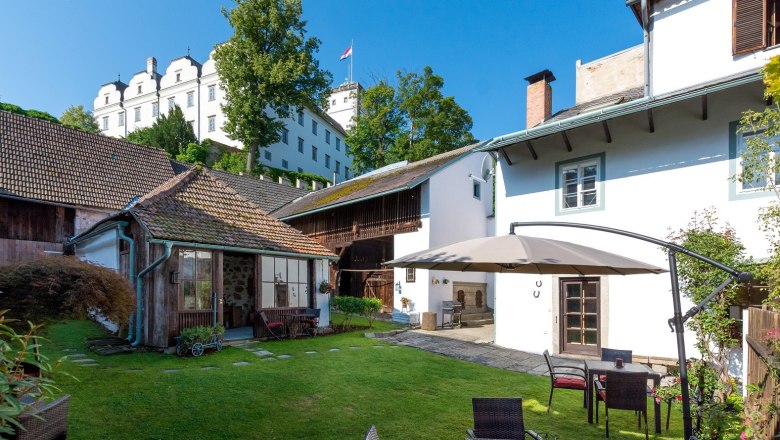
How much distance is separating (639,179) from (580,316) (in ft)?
12.1

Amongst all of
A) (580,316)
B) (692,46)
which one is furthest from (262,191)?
(692,46)

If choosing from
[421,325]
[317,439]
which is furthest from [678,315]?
[421,325]

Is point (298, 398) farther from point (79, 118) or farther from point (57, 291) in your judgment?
point (79, 118)

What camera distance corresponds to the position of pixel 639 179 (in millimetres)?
10062

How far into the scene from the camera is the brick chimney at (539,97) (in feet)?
44.7

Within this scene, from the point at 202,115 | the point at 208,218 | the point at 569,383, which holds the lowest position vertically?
the point at 569,383

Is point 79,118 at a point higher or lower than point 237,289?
higher

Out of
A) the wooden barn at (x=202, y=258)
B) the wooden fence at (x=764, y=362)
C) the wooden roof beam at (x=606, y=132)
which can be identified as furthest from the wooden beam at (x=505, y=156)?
the wooden fence at (x=764, y=362)

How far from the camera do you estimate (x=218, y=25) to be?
33.8 meters

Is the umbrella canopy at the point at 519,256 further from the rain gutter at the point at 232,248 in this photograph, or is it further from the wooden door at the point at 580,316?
the rain gutter at the point at 232,248

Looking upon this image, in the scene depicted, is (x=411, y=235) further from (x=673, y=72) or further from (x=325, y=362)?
(x=673, y=72)

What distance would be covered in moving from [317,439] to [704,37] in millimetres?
11144

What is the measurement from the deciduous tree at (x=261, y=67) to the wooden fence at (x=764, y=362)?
1225 inches

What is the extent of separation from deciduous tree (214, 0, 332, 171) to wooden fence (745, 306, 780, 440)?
31124mm
